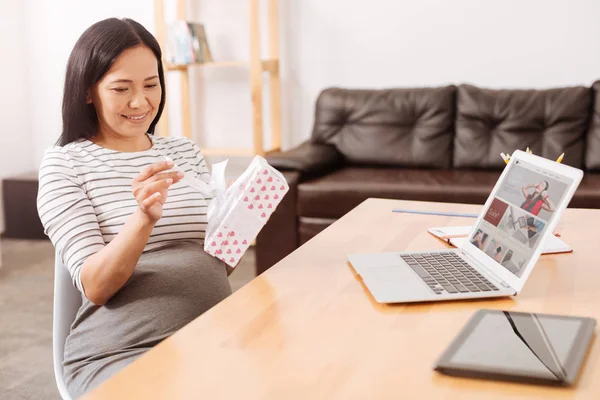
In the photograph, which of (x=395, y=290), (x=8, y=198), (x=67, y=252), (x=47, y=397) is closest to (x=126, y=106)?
(x=67, y=252)

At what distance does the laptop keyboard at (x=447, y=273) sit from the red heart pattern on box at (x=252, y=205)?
28 centimetres

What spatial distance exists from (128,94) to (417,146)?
8.36ft

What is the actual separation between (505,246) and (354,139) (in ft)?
8.82

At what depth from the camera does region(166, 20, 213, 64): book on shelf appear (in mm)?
4223

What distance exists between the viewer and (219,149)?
14.5ft

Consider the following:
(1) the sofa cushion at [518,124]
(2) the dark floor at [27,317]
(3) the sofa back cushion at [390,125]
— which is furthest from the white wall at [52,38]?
(1) the sofa cushion at [518,124]

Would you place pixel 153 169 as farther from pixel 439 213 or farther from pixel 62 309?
pixel 439 213

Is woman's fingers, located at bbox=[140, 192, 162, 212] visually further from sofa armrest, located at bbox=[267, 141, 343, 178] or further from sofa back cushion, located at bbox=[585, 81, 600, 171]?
sofa back cushion, located at bbox=[585, 81, 600, 171]

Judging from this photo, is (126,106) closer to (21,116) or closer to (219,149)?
(219,149)

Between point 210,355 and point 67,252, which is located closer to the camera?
point 210,355

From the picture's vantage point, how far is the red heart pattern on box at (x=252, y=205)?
4.77ft

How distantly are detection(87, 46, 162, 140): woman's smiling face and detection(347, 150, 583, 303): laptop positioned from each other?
549 millimetres

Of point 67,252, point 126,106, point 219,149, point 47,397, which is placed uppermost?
point 126,106

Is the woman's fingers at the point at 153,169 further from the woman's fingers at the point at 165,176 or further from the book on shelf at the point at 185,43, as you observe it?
the book on shelf at the point at 185,43
